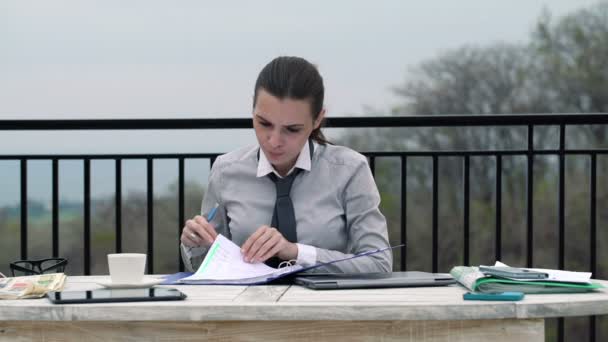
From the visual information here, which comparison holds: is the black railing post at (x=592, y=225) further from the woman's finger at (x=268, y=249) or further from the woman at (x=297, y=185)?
the woman's finger at (x=268, y=249)

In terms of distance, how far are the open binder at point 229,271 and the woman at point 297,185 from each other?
18 cm

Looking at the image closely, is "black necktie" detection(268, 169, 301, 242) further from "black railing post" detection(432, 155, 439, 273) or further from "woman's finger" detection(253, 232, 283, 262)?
"black railing post" detection(432, 155, 439, 273)

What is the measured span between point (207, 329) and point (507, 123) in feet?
6.24

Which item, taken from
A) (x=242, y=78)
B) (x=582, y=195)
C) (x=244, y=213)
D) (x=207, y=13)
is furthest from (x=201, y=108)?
(x=244, y=213)

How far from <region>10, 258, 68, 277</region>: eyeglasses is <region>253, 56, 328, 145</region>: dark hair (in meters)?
0.60

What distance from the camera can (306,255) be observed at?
1881 millimetres

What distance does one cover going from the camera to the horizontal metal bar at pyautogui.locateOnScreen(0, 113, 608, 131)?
294cm

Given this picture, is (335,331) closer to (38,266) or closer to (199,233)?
(199,233)

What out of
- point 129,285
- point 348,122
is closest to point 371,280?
point 129,285

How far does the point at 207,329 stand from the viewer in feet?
4.50

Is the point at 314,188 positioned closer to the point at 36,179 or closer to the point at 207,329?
the point at 207,329

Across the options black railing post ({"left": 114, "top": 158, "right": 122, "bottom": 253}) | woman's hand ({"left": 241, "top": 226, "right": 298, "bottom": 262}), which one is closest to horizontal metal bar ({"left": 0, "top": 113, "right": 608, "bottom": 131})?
black railing post ({"left": 114, "top": 158, "right": 122, "bottom": 253})

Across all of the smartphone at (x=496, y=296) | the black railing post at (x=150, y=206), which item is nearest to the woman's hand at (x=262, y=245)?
the smartphone at (x=496, y=296)

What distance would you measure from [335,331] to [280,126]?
70 centimetres
